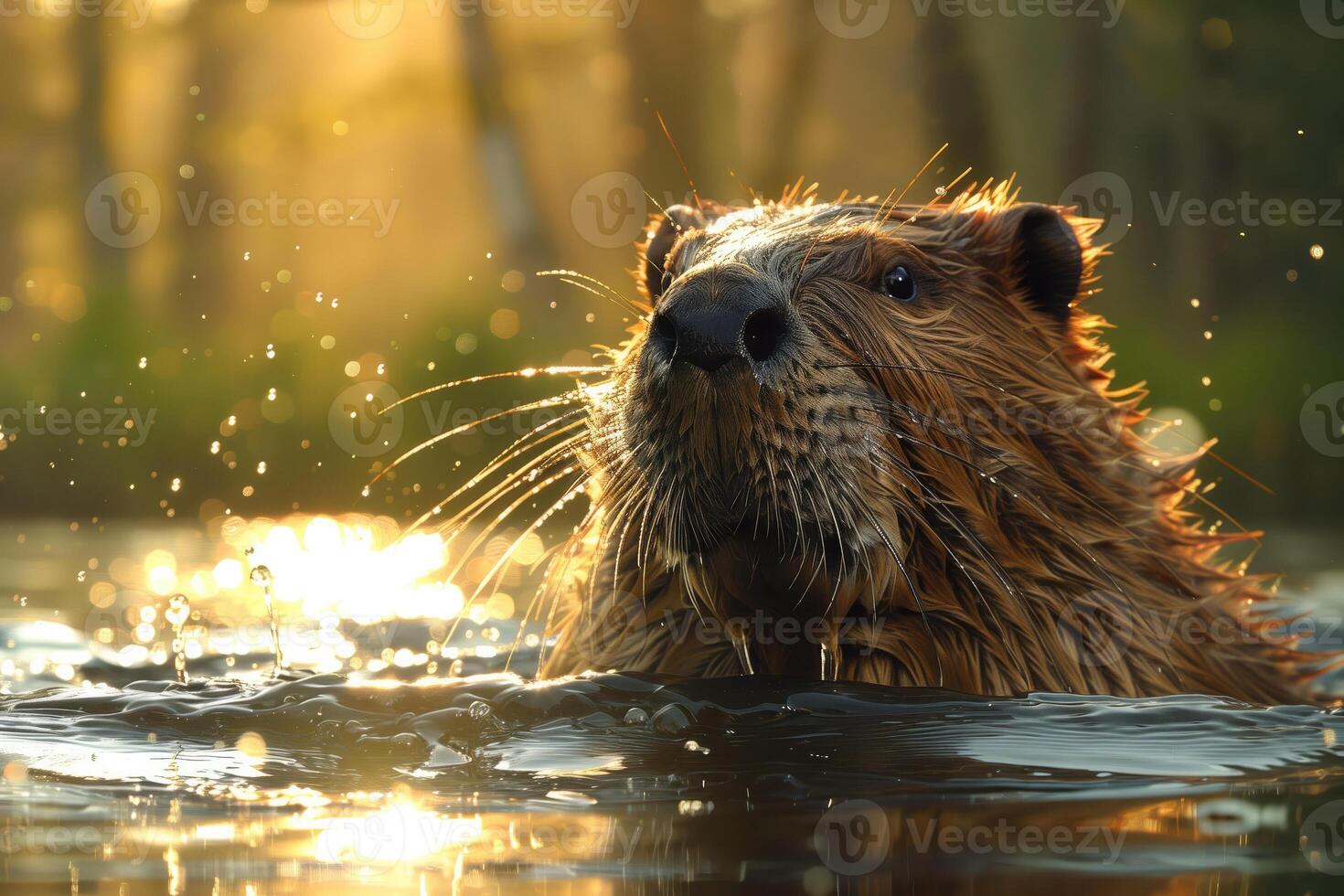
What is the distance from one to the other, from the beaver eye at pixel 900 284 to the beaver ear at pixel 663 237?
0.63 metres

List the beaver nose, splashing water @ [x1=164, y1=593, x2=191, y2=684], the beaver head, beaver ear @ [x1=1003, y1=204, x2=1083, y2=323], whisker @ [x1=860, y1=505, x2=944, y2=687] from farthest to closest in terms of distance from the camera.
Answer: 1. splashing water @ [x1=164, y1=593, x2=191, y2=684]
2. beaver ear @ [x1=1003, y1=204, x2=1083, y2=323]
3. whisker @ [x1=860, y1=505, x2=944, y2=687]
4. the beaver head
5. the beaver nose

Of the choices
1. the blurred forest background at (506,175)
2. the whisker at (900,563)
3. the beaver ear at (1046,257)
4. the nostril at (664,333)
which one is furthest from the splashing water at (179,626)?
the blurred forest background at (506,175)

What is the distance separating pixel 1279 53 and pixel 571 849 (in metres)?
14.0

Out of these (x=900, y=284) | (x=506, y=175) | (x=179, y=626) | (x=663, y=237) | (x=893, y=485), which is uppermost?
(x=506, y=175)

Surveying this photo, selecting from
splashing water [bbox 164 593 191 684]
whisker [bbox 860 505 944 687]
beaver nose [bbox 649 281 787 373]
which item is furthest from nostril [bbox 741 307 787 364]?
splashing water [bbox 164 593 191 684]

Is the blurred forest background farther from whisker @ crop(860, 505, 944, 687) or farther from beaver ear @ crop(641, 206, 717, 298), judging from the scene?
whisker @ crop(860, 505, 944, 687)

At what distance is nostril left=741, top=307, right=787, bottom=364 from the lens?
2954 mm

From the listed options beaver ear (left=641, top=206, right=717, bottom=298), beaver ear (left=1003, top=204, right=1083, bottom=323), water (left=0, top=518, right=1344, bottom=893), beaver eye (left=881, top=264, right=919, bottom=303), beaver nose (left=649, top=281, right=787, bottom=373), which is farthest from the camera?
beaver ear (left=641, top=206, right=717, bottom=298)

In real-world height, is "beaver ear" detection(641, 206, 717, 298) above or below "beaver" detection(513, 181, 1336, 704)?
above

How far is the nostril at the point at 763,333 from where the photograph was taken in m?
2.95

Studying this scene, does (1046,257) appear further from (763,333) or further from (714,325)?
(714,325)

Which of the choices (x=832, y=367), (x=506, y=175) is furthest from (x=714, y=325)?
(x=506, y=175)

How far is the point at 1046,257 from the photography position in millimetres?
3832

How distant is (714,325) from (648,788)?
33.2 inches
